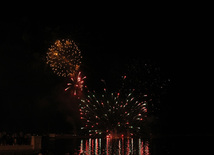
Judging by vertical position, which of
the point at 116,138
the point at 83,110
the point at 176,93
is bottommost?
the point at 116,138

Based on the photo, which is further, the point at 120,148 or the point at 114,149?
the point at 120,148

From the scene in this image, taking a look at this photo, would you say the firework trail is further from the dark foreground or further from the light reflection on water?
the light reflection on water

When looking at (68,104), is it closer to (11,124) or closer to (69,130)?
(69,130)

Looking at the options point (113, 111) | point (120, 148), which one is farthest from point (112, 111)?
point (120, 148)

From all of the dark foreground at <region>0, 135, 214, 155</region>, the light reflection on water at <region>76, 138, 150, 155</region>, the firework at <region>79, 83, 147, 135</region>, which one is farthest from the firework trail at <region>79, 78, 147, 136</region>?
the light reflection on water at <region>76, 138, 150, 155</region>

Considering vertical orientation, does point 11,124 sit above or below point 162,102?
below

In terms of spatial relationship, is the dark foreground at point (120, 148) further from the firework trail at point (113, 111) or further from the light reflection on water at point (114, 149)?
the firework trail at point (113, 111)

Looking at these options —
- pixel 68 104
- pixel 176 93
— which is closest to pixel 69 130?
pixel 68 104

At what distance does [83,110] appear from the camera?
172 feet

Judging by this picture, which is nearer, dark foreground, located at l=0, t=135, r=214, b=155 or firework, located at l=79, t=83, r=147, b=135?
dark foreground, located at l=0, t=135, r=214, b=155

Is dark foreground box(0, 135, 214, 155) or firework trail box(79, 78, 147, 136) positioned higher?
firework trail box(79, 78, 147, 136)

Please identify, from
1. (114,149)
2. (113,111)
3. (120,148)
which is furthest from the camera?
(113,111)

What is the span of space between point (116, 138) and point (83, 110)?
7296 mm

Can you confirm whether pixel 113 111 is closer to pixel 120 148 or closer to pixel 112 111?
pixel 112 111
